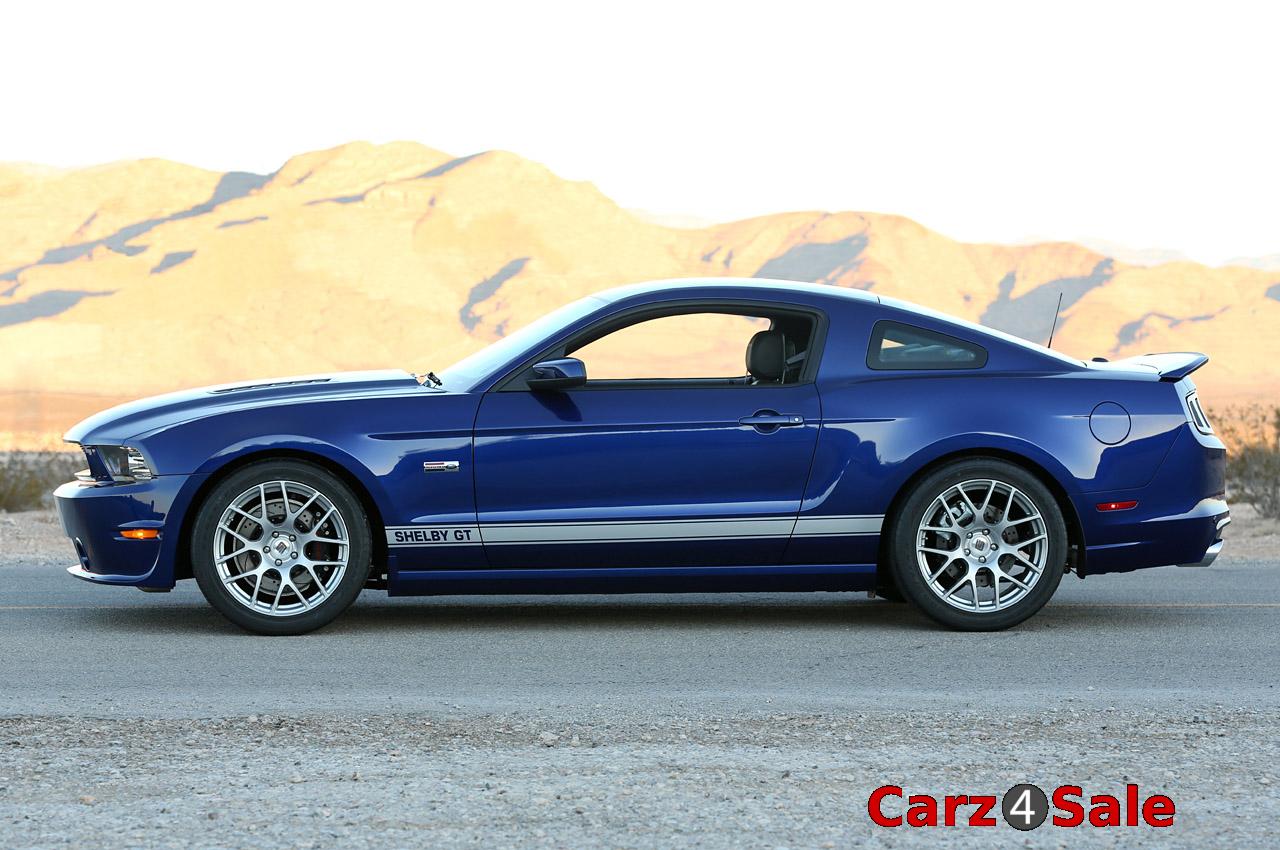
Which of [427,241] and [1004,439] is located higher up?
[427,241]

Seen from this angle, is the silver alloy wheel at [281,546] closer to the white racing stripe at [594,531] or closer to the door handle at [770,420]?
the white racing stripe at [594,531]

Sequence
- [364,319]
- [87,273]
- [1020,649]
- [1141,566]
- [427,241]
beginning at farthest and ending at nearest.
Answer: [427,241] → [87,273] → [364,319] → [1141,566] → [1020,649]

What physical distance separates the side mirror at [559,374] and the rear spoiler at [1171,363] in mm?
2703

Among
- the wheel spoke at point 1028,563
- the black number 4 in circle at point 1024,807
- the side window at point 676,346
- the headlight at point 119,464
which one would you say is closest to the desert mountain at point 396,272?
the side window at point 676,346

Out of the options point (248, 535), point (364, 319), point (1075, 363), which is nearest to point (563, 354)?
point (248, 535)

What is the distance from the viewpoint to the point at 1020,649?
8211 mm

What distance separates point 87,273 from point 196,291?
1033 cm

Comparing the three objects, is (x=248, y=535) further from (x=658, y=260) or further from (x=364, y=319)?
(x=658, y=260)

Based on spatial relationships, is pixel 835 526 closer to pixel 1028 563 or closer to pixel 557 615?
pixel 1028 563

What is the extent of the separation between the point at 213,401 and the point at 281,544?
81 centimetres

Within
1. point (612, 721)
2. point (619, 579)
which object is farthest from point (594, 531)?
point (612, 721)

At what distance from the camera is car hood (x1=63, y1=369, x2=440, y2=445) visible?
8.30 metres

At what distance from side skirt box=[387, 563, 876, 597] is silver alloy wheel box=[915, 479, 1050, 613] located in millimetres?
335

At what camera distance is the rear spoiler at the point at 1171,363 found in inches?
344
